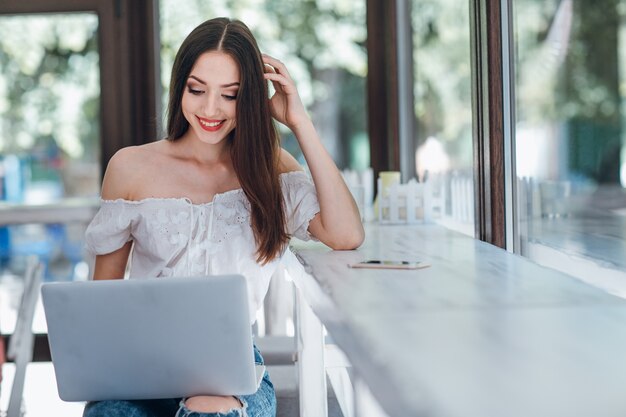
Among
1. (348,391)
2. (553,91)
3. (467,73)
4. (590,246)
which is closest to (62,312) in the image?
(348,391)

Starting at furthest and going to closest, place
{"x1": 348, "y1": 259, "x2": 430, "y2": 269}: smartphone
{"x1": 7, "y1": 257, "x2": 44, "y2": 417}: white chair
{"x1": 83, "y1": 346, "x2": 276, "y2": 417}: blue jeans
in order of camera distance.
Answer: {"x1": 7, "y1": 257, "x2": 44, "y2": 417}: white chair
{"x1": 348, "y1": 259, "x2": 430, "y2": 269}: smartphone
{"x1": 83, "y1": 346, "x2": 276, "y2": 417}: blue jeans

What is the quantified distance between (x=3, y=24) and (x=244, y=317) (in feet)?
11.3

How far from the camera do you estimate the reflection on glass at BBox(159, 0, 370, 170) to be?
4410 mm

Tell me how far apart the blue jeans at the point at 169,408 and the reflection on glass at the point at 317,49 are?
8.53 feet

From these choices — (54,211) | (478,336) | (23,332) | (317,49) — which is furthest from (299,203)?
(54,211)

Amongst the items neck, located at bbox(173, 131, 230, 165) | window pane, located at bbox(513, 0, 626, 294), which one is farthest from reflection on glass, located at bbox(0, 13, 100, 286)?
window pane, located at bbox(513, 0, 626, 294)

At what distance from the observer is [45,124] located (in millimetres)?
4492

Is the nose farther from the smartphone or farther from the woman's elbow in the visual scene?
the smartphone

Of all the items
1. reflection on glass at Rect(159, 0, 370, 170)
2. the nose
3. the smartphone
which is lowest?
the smartphone

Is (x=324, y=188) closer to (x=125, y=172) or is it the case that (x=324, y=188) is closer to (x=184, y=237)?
(x=184, y=237)

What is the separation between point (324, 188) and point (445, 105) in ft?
4.29

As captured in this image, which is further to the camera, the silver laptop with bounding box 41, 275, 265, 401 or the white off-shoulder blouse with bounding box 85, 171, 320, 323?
the white off-shoulder blouse with bounding box 85, 171, 320, 323

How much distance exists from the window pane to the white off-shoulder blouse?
71cm

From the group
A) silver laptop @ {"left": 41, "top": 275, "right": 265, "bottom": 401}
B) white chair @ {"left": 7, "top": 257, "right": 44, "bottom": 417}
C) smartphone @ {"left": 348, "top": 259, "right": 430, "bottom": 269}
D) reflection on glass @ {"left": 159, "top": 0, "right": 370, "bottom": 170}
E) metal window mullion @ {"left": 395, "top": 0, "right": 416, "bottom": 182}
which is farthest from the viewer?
reflection on glass @ {"left": 159, "top": 0, "right": 370, "bottom": 170}
